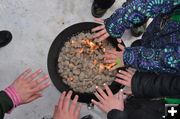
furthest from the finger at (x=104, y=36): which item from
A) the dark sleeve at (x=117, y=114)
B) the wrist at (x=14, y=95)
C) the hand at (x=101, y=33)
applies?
the wrist at (x=14, y=95)

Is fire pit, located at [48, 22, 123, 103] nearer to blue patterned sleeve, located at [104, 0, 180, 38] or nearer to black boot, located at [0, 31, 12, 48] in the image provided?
blue patterned sleeve, located at [104, 0, 180, 38]

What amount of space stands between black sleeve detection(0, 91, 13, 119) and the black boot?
0.43m

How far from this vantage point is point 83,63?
1278mm

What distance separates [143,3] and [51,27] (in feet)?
2.19

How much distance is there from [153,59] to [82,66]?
397mm

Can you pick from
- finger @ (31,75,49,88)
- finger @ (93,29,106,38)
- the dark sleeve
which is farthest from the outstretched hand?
finger @ (31,75,49,88)

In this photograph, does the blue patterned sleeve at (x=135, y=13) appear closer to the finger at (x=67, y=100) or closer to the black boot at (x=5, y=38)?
the finger at (x=67, y=100)

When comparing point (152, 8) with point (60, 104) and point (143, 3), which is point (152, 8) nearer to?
point (143, 3)

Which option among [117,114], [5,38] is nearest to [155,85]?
[117,114]

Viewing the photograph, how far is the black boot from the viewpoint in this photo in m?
1.40

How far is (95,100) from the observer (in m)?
1.24

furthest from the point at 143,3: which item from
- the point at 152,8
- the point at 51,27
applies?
the point at 51,27

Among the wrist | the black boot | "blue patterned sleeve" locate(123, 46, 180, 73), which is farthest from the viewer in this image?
the black boot

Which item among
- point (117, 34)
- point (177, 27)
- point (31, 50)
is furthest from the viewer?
point (31, 50)
